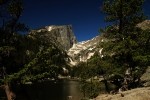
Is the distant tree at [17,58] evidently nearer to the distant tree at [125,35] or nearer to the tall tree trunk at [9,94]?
the tall tree trunk at [9,94]

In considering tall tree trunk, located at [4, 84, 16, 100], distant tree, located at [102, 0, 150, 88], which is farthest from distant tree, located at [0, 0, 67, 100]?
distant tree, located at [102, 0, 150, 88]

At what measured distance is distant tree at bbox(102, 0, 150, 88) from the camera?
3406 cm

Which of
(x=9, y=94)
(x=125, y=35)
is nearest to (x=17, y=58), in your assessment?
(x=9, y=94)

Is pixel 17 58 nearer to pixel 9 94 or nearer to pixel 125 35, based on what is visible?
pixel 9 94

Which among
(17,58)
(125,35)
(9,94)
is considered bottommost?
(9,94)

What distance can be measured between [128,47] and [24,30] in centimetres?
1417

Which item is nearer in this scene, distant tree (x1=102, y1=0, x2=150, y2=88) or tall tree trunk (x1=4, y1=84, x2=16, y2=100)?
tall tree trunk (x1=4, y1=84, x2=16, y2=100)

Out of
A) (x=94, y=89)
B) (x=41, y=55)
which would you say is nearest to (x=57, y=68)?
(x=41, y=55)

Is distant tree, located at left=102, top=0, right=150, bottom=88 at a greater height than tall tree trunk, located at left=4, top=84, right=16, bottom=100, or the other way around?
distant tree, located at left=102, top=0, right=150, bottom=88

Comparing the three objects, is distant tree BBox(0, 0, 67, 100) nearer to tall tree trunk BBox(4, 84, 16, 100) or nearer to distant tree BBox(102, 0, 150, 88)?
tall tree trunk BBox(4, 84, 16, 100)

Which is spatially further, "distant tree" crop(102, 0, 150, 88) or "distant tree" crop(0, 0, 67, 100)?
"distant tree" crop(102, 0, 150, 88)

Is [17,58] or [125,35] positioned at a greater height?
[125,35]

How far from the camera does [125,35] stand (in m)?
35.5

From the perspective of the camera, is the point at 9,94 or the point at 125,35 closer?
the point at 9,94
